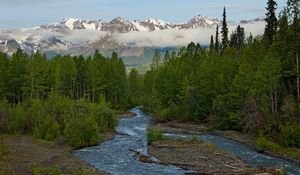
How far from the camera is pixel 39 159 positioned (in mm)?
46938

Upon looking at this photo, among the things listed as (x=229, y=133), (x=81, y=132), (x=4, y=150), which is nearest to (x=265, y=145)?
(x=229, y=133)

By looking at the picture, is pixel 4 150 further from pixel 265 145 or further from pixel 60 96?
pixel 265 145

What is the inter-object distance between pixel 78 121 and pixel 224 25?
66.1 m

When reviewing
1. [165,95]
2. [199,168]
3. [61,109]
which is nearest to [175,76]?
[165,95]

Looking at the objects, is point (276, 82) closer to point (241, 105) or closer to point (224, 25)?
point (241, 105)

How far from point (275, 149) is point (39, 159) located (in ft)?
84.1

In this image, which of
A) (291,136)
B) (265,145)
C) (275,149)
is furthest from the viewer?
(265,145)

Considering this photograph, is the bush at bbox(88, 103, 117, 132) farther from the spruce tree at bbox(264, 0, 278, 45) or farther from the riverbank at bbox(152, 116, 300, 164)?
the spruce tree at bbox(264, 0, 278, 45)

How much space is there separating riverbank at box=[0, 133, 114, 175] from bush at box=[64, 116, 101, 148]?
3.90 feet

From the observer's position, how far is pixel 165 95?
108 metres

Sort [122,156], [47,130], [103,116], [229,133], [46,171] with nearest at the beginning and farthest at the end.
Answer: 1. [46,171]
2. [122,156]
3. [47,130]
4. [229,133]
5. [103,116]

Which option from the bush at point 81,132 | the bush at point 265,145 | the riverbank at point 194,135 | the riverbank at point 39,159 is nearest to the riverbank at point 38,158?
the riverbank at point 39,159

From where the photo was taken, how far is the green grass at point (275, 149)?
4922cm

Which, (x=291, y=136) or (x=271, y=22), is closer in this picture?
(x=291, y=136)
